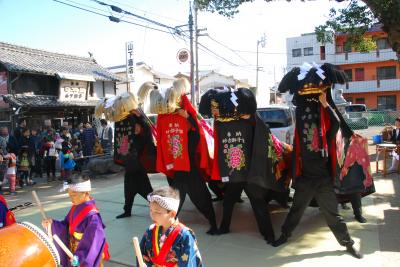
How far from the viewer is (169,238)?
103 inches

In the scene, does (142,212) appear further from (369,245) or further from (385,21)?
(385,21)

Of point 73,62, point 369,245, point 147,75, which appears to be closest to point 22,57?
point 73,62

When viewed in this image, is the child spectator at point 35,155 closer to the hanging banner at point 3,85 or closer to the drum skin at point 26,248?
the hanging banner at point 3,85

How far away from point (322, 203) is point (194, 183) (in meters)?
1.73

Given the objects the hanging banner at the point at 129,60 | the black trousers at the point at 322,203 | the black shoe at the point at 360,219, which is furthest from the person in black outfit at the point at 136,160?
the hanging banner at the point at 129,60

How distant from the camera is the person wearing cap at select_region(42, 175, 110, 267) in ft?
9.59

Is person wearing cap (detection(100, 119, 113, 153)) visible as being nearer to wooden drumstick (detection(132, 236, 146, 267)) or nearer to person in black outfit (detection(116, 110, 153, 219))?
person in black outfit (detection(116, 110, 153, 219))

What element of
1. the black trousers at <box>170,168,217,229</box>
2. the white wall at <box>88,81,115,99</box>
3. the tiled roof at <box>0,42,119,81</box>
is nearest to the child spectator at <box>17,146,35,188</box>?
the black trousers at <box>170,168,217,229</box>

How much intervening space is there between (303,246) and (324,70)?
6.92 feet

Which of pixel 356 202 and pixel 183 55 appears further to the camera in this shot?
pixel 183 55

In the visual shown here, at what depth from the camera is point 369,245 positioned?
4.50 metres

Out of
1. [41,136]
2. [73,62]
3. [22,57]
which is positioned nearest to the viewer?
[41,136]

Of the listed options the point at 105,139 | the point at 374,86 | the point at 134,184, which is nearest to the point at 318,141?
the point at 134,184

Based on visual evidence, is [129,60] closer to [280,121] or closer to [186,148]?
[280,121]
